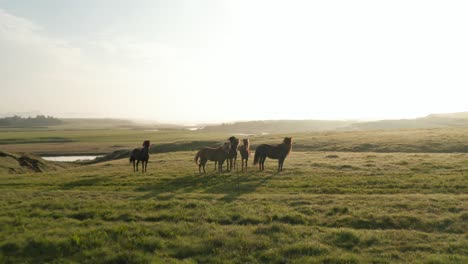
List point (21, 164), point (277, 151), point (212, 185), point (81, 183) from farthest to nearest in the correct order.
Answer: point (21, 164) → point (277, 151) → point (81, 183) → point (212, 185)

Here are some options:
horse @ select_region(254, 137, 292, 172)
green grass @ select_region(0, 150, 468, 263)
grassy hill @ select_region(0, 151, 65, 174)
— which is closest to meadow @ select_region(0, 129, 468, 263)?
green grass @ select_region(0, 150, 468, 263)

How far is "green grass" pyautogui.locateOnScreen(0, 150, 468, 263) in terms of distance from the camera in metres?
11.2

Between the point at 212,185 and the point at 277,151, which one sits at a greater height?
the point at 277,151

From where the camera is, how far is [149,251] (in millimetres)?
11781

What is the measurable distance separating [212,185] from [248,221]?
26.0 feet

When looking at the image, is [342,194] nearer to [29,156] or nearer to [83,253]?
[83,253]

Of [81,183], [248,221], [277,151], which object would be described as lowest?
[81,183]

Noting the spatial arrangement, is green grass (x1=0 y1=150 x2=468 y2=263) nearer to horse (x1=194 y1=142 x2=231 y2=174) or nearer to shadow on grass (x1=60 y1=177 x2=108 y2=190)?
shadow on grass (x1=60 y1=177 x2=108 y2=190)

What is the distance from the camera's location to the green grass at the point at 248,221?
11203mm

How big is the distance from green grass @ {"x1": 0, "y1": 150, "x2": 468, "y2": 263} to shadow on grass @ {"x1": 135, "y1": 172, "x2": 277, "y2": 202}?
11 cm

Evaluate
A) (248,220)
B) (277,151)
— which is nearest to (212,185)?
(277,151)

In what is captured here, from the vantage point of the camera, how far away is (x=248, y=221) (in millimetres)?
14062

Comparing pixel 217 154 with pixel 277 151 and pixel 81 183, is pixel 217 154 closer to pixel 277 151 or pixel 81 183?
pixel 277 151

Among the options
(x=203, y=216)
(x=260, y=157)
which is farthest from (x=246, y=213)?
(x=260, y=157)
